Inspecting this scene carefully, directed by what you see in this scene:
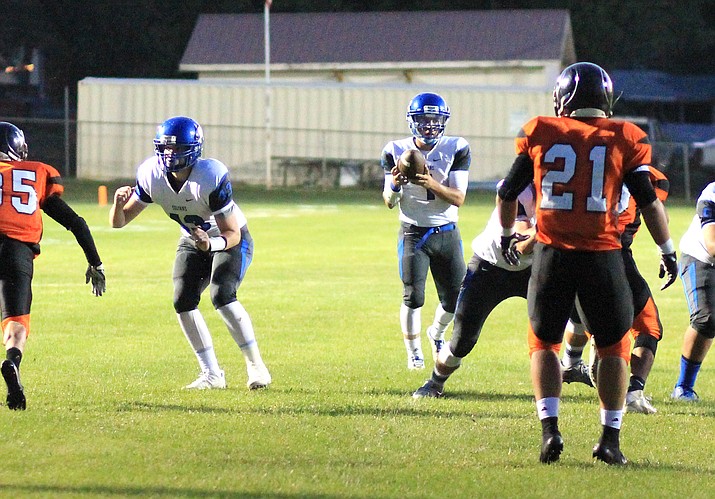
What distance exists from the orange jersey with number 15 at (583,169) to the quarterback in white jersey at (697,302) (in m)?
2.03

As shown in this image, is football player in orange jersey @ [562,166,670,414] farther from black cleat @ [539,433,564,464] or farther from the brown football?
black cleat @ [539,433,564,464]

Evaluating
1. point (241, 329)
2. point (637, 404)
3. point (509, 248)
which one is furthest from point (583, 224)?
point (241, 329)

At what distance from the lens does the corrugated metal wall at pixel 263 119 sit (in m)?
33.2

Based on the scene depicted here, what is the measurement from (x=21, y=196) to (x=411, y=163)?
2421 mm

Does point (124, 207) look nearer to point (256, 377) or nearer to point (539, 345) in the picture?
point (256, 377)

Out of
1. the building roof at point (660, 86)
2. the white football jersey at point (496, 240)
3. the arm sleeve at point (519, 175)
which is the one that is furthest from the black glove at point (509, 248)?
the building roof at point (660, 86)

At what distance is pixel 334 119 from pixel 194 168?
27.0 meters

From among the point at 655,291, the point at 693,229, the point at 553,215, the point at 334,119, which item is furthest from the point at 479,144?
the point at 553,215

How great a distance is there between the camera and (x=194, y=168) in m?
7.15

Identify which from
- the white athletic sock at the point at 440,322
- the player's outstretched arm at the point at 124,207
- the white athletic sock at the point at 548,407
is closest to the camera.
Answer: the white athletic sock at the point at 548,407

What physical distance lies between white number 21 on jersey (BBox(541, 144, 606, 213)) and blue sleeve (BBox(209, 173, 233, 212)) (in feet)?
7.77

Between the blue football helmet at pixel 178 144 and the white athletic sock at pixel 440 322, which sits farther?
the white athletic sock at pixel 440 322

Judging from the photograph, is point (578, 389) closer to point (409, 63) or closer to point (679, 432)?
point (679, 432)

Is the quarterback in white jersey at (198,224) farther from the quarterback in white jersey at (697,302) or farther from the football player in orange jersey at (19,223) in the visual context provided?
the quarterback in white jersey at (697,302)
